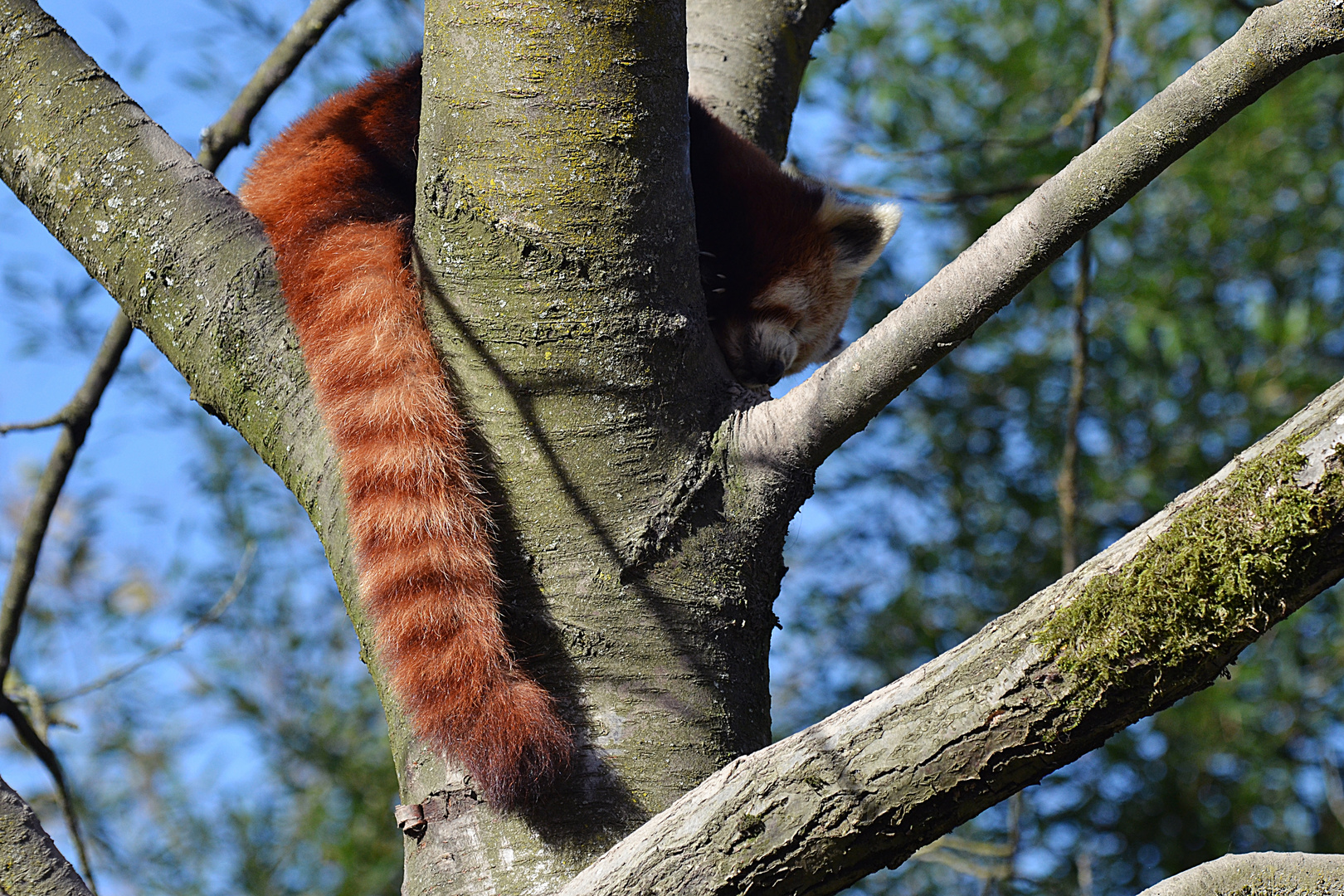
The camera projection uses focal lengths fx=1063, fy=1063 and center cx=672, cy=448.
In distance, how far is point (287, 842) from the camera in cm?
419

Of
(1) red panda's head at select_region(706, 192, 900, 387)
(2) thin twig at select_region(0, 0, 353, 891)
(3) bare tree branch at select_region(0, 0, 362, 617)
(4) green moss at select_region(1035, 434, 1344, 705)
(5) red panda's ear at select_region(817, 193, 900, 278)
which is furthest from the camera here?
(5) red panda's ear at select_region(817, 193, 900, 278)

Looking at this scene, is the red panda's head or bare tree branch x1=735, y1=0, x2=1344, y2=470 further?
the red panda's head

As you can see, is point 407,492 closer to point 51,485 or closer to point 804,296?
point 51,485

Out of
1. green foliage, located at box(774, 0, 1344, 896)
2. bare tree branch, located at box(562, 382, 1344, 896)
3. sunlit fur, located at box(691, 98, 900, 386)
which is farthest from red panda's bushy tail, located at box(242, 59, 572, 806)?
green foliage, located at box(774, 0, 1344, 896)

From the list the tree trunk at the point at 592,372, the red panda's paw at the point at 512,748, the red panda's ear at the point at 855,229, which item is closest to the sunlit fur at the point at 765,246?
→ the red panda's ear at the point at 855,229

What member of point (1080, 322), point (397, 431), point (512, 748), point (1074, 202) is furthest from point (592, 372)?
point (1080, 322)

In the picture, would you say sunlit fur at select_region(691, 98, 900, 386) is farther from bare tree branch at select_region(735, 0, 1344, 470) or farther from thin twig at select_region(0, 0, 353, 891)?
bare tree branch at select_region(735, 0, 1344, 470)

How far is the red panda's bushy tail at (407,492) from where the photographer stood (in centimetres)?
114

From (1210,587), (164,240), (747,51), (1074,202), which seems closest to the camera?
(1210,587)

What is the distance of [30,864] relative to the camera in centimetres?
108

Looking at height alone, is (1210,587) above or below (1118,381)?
below

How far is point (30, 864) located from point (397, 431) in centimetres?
59

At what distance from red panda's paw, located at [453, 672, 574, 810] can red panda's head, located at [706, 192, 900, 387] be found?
1.11 metres

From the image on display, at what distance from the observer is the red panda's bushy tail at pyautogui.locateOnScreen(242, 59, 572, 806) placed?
3.75ft
